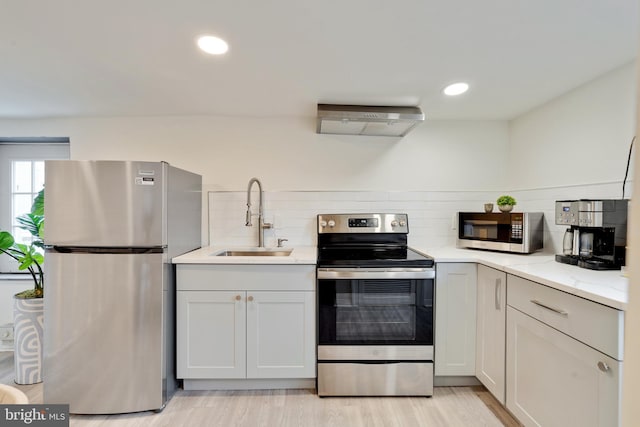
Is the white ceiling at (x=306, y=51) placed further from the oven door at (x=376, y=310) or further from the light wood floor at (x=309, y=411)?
A: the light wood floor at (x=309, y=411)

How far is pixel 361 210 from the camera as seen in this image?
2566 mm

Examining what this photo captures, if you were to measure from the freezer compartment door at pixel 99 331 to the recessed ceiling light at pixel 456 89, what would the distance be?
6.93ft

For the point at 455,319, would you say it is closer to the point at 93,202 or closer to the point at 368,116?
the point at 368,116

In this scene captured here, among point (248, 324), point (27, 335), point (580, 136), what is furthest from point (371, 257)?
point (27, 335)

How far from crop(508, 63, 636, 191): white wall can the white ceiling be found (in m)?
0.10

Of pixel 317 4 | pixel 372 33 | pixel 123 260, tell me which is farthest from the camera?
pixel 123 260

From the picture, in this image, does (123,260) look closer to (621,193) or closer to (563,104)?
(621,193)

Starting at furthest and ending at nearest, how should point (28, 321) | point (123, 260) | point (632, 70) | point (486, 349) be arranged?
point (28, 321)
point (486, 349)
point (123, 260)
point (632, 70)

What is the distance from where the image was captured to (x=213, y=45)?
1.53 meters

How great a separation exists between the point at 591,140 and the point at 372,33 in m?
1.52

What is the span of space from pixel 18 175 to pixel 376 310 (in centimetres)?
324

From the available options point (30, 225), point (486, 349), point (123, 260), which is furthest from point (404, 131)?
point (30, 225)

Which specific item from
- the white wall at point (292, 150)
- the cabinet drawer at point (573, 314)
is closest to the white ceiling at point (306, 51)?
the white wall at point (292, 150)

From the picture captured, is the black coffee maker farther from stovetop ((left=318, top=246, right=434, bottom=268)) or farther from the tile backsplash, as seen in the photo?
the tile backsplash
